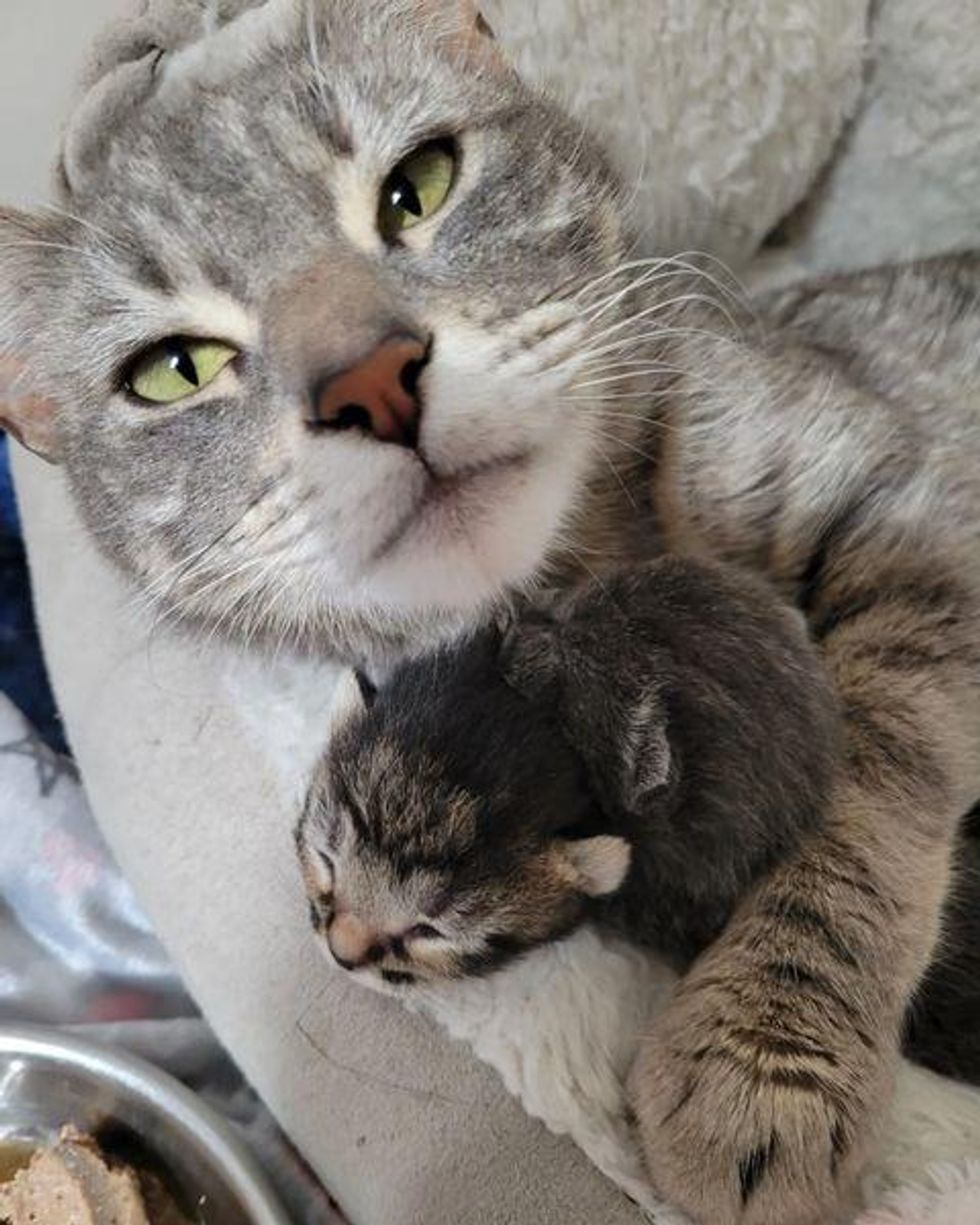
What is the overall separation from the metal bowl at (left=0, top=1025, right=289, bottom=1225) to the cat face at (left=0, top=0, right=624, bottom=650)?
1.58 feet

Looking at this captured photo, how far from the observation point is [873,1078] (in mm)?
906

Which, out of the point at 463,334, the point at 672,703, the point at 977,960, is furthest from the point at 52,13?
the point at 977,960

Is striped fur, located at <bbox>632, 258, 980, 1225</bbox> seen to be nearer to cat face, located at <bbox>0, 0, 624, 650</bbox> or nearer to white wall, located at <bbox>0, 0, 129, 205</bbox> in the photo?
cat face, located at <bbox>0, 0, 624, 650</bbox>

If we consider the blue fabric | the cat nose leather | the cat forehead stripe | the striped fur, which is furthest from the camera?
the blue fabric

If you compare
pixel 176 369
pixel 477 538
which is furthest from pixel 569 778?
pixel 176 369

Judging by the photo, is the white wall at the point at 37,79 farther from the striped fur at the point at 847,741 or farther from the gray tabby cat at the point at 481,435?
the striped fur at the point at 847,741

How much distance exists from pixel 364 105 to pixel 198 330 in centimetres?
22

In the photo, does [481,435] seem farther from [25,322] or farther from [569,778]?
[25,322]

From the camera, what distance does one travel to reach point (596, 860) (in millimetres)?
897

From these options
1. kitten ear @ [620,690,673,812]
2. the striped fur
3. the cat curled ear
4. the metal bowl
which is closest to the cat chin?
kitten ear @ [620,690,673,812]

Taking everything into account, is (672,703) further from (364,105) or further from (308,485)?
(364,105)

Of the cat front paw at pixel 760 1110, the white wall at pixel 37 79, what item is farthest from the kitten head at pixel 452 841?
the white wall at pixel 37 79

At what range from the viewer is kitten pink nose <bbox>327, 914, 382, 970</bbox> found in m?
0.91

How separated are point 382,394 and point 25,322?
529 millimetres
